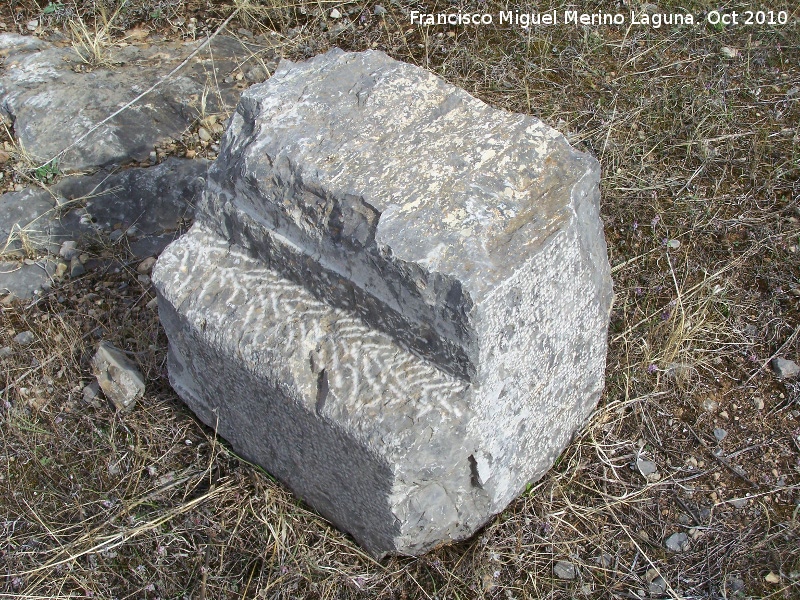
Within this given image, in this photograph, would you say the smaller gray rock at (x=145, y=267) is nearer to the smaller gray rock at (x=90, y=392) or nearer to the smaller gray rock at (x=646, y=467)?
the smaller gray rock at (x=90, y=392)

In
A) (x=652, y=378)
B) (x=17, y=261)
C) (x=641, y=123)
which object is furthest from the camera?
(x=641, y=123)

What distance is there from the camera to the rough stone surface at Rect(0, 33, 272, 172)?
335cm

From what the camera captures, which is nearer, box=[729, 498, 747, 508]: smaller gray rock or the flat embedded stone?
box=[729, 498, 747, 508]: smaller gray rock

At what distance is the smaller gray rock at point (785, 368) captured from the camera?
8.46 feet

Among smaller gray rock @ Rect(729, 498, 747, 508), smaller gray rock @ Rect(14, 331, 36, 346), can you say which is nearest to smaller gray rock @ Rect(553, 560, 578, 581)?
smaller gray rock @ Rect(729, 498, 747, 508)

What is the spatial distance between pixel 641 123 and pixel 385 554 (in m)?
2.00

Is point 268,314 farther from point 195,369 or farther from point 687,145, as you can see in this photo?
point 687,145

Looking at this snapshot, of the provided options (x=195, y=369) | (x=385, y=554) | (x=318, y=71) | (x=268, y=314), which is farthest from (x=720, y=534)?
(x=318, y=71)

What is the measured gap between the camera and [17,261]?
3.04 metres

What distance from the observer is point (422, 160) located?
1.97m

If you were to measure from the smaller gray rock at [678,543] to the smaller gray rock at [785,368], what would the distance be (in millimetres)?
654

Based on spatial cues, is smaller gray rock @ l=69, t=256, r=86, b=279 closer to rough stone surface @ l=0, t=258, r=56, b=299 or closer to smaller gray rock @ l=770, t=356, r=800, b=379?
rough stone surface @ l=0, t=258, r=56, b=299

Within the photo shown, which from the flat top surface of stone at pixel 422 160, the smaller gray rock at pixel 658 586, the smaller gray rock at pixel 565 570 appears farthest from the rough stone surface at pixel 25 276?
the smaller gray rock at pixel 658 586

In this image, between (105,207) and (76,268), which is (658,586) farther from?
(105,207)
